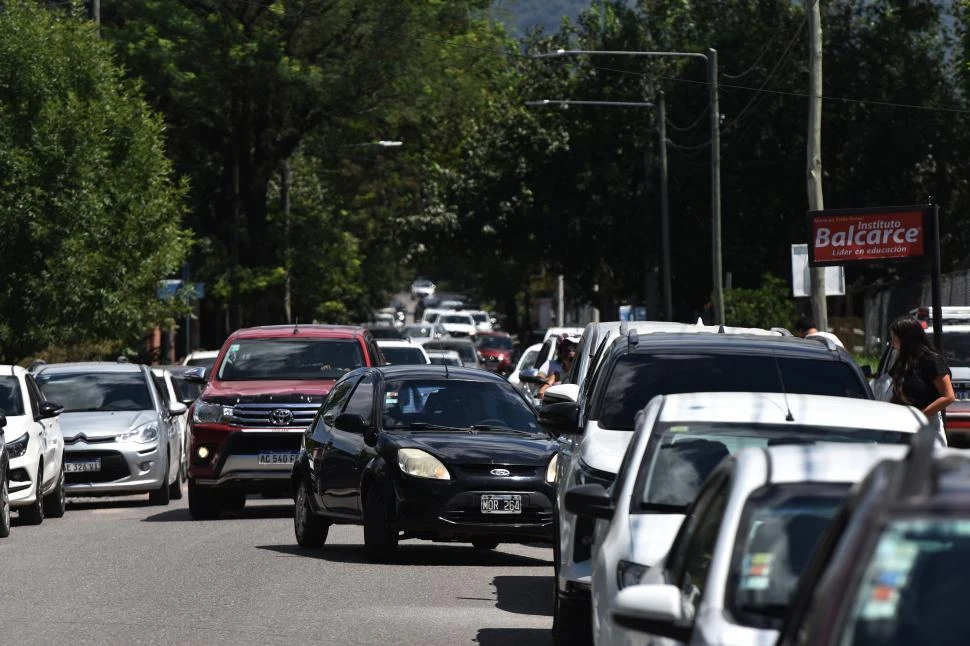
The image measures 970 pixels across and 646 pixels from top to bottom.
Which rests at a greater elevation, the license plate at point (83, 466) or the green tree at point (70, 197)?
the green tree at point (70, 197)

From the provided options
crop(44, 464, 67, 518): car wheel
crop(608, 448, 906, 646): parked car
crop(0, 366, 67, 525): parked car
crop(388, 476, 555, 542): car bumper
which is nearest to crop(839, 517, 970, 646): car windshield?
crop(608, 448, 906, 646): parked car

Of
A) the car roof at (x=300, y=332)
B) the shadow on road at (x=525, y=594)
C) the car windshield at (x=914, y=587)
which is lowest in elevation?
the shadow on road at (x=525, y=594)

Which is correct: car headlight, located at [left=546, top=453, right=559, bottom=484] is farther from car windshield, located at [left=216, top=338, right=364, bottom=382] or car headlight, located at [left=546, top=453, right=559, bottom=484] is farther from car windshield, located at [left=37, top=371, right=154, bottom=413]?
car windshield, located at [left=37, top=371, right=154, bottom=413]

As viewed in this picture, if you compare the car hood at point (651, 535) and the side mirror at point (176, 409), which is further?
the side mirror at point (176, 409)

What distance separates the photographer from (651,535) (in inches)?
306

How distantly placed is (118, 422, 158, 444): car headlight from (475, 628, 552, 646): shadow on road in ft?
39.2

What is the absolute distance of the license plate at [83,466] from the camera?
906 inches

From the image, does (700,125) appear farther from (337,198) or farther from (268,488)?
(268,488)

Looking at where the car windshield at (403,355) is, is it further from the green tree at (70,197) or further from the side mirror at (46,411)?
the side mirror at (46,411)

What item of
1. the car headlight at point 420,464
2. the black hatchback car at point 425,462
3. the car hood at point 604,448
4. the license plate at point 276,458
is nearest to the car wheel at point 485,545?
the black hatchback car at point 425,462

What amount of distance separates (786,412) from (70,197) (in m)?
24.9

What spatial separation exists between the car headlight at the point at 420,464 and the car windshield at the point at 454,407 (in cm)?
91

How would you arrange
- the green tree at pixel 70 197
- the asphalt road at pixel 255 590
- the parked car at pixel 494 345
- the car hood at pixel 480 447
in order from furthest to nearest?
the parked car at pixel 494 345 < the green tree at pixel 70 197 < the car hood at pixel 480 447 < the asphalt road at pixel 255 590

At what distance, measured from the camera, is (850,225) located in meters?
23.8
